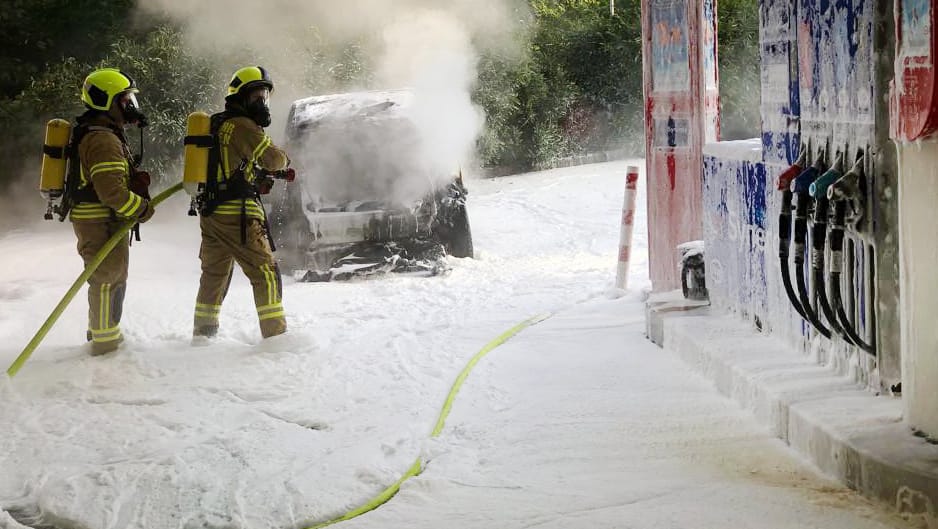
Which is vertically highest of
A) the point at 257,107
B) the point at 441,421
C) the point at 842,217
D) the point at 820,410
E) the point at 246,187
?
the point at 257,107

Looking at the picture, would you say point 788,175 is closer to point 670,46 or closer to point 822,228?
point 822,228

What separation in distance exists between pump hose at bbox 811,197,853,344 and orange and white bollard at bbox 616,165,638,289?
3.90 meters

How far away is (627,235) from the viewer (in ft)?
29.7

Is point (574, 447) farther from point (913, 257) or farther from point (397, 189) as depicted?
point (397, 189)

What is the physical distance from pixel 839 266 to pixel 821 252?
0.17 m

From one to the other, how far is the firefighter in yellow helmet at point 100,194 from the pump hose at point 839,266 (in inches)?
181

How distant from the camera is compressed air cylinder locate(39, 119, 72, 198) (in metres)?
7.47

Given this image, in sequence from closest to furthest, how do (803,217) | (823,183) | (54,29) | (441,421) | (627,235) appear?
(823,183) → (803,217) → (441,421) → (627,235) → (54,29)

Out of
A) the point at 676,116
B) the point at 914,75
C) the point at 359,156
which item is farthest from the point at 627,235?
the point at 914,75

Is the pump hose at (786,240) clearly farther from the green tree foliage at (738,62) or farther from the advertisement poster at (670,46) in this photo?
the green tree foliage at (738,62)

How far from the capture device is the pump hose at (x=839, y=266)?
4.76m

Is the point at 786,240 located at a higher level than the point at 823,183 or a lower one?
lower

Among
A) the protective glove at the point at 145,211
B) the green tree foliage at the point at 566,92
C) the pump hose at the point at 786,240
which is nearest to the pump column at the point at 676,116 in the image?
the pump hose at the point at 786,240

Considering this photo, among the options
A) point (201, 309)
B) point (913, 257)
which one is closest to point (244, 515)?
point (913, 257)
